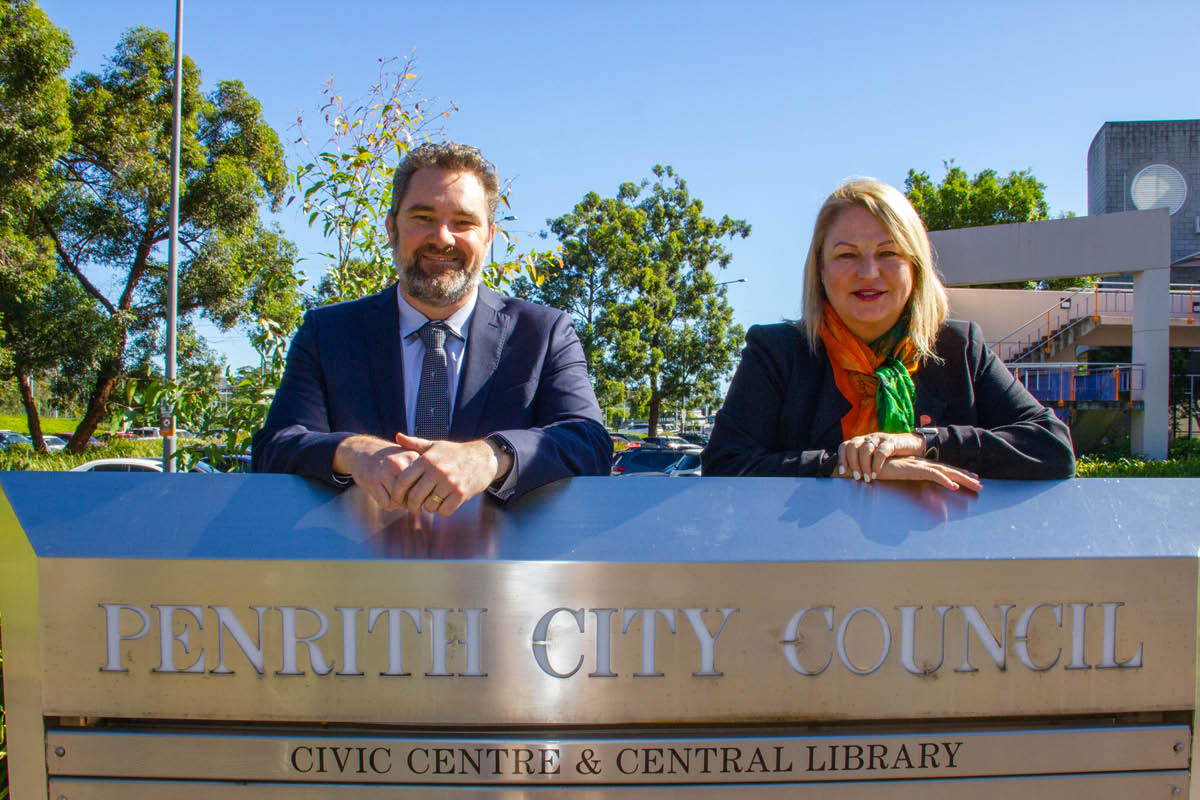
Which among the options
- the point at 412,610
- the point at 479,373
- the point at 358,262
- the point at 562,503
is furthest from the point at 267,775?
the point at 358,262

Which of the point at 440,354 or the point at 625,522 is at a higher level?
the point at 440,354

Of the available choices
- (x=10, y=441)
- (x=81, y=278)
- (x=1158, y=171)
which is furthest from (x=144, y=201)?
(x=1158, y=171)

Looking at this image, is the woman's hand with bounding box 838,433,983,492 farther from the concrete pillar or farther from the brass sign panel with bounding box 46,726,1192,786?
the concrete pillar

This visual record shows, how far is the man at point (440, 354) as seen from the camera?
159cm

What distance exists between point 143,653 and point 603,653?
58cm

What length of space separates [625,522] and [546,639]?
18 centimetres

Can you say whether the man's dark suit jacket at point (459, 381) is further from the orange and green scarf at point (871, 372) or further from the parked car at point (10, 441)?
the parked car at point (10, 441)

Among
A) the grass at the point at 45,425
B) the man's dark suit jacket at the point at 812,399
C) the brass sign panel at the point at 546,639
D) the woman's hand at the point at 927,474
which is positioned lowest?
the grass at the point at 45,425

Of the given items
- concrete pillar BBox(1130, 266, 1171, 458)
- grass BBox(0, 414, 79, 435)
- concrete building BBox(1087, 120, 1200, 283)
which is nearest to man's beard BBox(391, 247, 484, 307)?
concrete pillar BBox(1130, 266, 1171, 458)

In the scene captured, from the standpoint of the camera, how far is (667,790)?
971 millimetres

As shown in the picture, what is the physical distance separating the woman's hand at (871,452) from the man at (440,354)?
1.56ft

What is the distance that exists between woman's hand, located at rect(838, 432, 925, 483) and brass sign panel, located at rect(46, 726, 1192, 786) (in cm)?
40

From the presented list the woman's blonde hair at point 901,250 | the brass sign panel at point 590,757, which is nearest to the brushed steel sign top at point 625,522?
the brass sign panel at point 590,757

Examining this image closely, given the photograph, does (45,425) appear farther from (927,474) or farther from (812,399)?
(927,474)
